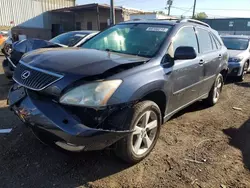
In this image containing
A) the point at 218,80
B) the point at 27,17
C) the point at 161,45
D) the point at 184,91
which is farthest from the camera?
the point at 27,17

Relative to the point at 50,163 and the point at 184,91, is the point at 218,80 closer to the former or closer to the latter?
the point at 184,91

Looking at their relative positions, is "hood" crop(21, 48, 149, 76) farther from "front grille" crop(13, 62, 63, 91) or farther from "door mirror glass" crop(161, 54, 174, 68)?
"door mirror glass" crop(161, 54, 174, 68)

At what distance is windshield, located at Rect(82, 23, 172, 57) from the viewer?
134 inches

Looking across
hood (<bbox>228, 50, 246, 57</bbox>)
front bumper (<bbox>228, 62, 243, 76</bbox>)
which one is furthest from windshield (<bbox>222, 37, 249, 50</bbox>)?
front bumper (<bbox>228, 62, 243, 76</bbox>)

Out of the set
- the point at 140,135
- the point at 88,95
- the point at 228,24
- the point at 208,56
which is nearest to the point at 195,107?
the point at 208,56

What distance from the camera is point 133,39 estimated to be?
368 centimetres

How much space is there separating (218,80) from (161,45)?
263 cm

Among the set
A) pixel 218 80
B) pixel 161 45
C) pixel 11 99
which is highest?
pixel 161 45

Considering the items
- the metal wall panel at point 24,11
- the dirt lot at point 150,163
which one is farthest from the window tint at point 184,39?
the metal wall panel at point 24,11

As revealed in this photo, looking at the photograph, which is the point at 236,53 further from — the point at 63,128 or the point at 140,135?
the point at 63,128

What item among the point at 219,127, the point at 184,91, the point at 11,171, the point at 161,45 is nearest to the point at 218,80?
the point at 219,127

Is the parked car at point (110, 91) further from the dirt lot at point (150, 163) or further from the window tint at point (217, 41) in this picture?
Result: the window tint at point (217, 41)

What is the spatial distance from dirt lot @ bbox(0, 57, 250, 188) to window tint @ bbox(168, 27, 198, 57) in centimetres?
137

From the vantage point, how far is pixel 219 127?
4.30 meters
